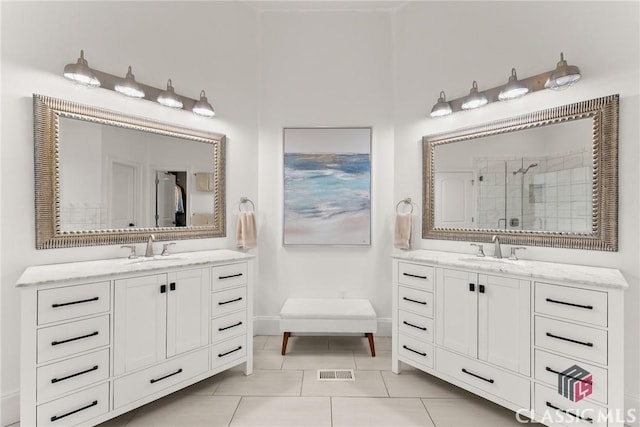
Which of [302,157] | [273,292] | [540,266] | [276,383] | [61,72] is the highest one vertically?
[61,72]

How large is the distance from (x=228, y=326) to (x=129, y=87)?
6.09 feet

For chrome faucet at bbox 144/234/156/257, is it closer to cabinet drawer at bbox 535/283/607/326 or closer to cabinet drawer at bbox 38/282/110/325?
cabinet drawer at bbox 38/282/110/325

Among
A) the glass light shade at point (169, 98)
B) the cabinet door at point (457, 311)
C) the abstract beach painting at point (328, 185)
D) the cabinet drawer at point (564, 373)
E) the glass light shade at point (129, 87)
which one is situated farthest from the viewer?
the abstract beach painting at point (328, 185)

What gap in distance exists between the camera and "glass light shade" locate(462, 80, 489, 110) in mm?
2385

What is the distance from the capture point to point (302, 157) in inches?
123

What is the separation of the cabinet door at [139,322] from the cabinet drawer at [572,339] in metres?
2.24

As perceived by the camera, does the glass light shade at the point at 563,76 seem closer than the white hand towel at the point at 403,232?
Yes

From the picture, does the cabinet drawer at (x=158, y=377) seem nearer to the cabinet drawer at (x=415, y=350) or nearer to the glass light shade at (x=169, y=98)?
the cabinet drawer at (x=415, y=350)

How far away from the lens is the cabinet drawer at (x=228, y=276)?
85.9 inches

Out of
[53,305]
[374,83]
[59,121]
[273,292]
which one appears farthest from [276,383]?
[374,83]

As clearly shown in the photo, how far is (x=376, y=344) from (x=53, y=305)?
8.19ft

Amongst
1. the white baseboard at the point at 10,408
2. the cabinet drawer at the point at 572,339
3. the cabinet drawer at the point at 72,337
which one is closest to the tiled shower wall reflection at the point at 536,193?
the cabinet drawer at the point at 572,339

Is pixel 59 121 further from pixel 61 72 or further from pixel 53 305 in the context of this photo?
pixel 53 305

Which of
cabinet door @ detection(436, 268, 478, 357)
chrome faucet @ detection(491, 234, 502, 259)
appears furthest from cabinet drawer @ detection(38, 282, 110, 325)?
chrome faucet @ detection(491, 234, 502, 259)
